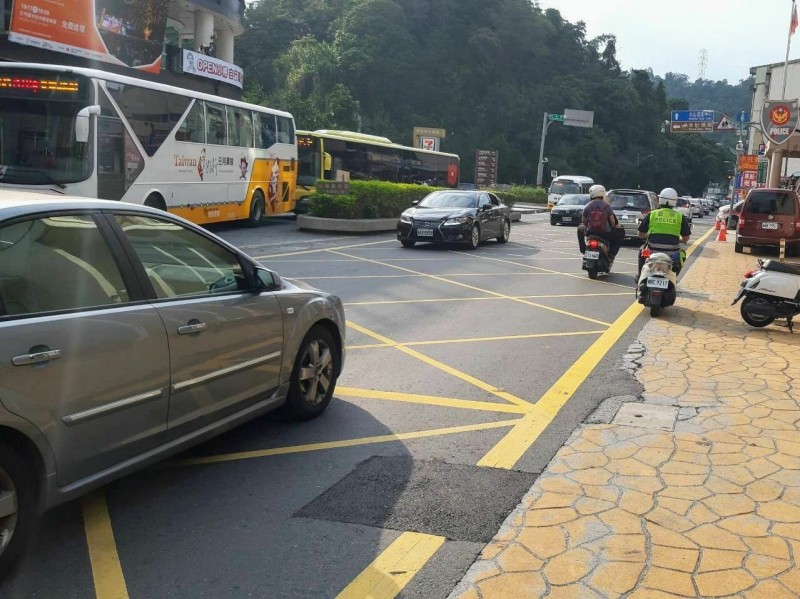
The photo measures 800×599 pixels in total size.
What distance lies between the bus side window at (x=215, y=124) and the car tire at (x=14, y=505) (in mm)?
16410

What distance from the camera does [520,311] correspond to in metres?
10.3

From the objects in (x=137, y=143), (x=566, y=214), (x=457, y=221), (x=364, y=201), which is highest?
(x=137, y=143)

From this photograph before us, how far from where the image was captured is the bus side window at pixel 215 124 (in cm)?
1869

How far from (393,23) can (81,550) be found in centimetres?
8112

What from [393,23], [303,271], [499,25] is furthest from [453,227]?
[499,25]

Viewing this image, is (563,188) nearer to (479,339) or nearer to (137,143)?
(137,143)

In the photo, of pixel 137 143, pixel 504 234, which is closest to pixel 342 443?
pixel 137 143

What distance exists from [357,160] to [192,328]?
26153 mm

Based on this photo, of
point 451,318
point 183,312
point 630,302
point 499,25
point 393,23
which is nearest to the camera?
point 183,312

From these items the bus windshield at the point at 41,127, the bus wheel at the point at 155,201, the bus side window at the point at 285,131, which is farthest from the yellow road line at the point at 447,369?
the bus side window at the point at 285,131

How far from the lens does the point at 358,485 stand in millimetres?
4332

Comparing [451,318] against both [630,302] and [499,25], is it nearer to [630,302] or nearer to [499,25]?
[630,302]

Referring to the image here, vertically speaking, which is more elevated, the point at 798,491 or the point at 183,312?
the point at 183,312

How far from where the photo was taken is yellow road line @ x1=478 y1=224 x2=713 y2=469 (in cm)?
483
